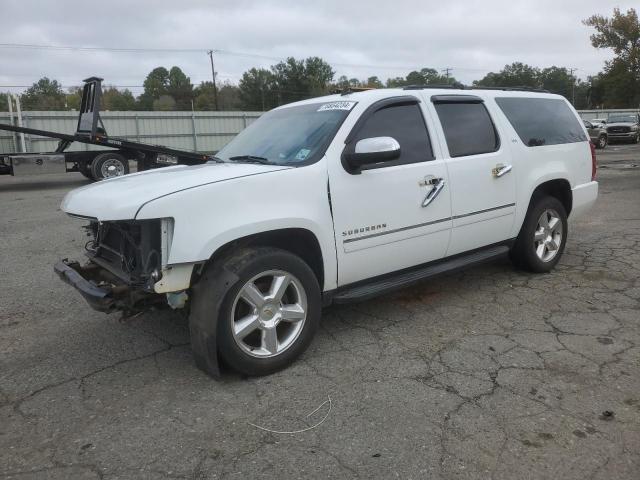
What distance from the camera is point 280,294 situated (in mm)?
3305

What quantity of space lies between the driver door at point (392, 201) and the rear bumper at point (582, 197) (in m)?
2.14

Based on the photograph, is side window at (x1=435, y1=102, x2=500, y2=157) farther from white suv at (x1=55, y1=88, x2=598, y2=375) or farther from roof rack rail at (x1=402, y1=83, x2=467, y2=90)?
roof rack rail at (x1=402, y1=83, x2=467, y2=90)

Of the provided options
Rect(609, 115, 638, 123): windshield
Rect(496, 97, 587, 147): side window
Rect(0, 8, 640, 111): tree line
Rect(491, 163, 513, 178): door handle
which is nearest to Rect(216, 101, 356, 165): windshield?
Rect(491, 163, 513, 178): door handle

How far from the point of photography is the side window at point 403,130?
3844mm

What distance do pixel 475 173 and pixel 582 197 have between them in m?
1.95

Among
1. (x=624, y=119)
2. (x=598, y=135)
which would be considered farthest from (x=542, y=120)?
(x=624, y=119)

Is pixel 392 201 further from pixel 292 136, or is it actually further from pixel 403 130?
pixel 292 136

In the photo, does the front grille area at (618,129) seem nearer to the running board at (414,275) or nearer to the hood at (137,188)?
the running board at (414,275)

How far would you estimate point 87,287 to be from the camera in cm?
327

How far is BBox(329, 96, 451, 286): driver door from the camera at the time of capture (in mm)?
3588

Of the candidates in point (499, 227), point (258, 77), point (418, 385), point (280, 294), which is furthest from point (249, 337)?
point (258, 77)

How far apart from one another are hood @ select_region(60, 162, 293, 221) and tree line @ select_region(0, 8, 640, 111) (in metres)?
21.0

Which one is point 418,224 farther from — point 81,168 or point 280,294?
point 81,168

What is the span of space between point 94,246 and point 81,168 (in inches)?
451
